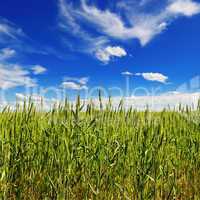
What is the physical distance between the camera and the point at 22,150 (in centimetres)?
368

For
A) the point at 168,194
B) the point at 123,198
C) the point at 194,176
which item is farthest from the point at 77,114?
the point at 194,176

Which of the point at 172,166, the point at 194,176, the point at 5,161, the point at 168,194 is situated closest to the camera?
the point at 5,161

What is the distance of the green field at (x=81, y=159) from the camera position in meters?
3.52

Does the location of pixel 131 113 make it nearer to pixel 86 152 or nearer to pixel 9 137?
pixel 86 152

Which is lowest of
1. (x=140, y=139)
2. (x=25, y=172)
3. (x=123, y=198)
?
(x=123, y=198)

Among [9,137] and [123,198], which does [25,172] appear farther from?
[123,198]

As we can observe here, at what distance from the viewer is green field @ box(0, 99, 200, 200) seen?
3.52m

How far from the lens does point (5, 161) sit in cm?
344

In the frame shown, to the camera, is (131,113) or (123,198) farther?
(131,113)

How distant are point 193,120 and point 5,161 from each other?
3.20m

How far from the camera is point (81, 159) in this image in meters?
3.68

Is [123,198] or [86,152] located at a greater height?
[86,152]

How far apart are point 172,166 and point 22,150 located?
1684 millimetres

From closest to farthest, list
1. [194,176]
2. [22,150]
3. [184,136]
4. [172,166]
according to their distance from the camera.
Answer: [22,150] < [172,166] < [194,176] < [184,136]
